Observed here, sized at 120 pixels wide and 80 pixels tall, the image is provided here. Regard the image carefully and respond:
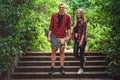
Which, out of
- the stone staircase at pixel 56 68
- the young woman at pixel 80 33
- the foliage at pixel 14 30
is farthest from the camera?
the stone staircase at pixel 56 68

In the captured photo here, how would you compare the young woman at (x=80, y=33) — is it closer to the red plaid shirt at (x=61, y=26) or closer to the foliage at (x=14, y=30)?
the red plaid shirt at (x=61, y=26)

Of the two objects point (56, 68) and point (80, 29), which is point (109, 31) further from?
point (56, 68)

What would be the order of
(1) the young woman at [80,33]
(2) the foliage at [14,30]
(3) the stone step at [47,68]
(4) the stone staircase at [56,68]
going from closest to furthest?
1. (2) the foliage at [14,30]
2. (1) the young woman at [80,33]
3. (4) the stone staircase at [56,68]
4. (3) the stone step at [47,68]

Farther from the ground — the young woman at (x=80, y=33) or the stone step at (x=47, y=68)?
the young woman at (x=80, y=33)

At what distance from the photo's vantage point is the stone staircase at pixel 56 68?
10.0 m

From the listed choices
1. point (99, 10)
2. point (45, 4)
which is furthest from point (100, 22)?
point (45, 4)

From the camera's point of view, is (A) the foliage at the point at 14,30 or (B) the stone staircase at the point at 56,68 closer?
(A) the foliage at the point at 14,30

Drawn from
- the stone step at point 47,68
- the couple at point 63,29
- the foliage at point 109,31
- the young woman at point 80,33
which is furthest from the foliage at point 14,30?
the foliage at point 109,31

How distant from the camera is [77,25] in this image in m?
9.73

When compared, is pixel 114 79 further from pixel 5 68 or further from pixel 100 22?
pixel 5 68

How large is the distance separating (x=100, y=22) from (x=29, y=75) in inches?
120

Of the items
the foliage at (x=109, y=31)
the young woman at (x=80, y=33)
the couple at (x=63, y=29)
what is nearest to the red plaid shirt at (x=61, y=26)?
the couple at (x=63, y=29)

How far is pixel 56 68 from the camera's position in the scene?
413 inches

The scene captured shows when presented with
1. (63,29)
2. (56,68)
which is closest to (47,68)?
(56,68)
